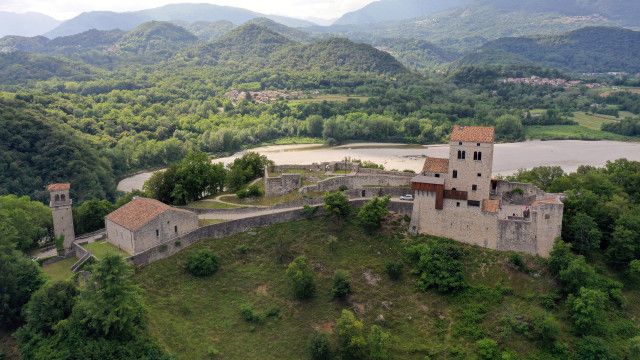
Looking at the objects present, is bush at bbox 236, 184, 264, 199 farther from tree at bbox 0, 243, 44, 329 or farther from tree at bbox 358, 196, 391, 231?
tree at bbox 0, 243, 44, 329

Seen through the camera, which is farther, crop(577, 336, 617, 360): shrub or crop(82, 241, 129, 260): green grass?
crop(82, 241, 129, 260): green grass

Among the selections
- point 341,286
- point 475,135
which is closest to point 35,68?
point 341,286

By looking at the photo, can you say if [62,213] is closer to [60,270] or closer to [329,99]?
[60,270]

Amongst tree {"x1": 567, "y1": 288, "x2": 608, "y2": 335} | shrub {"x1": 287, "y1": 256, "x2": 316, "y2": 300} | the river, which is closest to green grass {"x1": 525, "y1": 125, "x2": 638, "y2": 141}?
the river

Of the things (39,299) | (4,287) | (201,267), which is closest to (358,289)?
(201,267)

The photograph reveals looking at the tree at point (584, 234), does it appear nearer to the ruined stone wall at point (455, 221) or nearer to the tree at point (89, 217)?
the ruined stone wall at point (455, 221)

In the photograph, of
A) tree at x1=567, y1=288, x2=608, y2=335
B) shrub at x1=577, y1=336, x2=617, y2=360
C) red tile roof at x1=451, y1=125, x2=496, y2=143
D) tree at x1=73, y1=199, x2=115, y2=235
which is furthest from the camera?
tree at x1=73, y1=199, x2=115, y2=235
